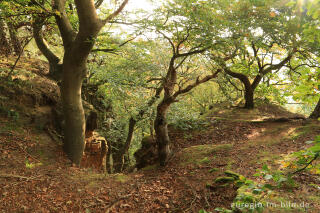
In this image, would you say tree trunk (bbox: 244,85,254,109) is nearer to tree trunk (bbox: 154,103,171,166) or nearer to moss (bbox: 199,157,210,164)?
moss (bbox: 199,157,210,164)

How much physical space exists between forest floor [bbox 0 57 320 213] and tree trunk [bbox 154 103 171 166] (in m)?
0.40

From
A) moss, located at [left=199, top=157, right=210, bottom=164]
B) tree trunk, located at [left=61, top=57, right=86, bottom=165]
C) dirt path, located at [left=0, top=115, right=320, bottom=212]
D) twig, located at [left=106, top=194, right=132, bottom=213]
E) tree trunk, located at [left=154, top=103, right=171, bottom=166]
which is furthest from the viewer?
tree trunk, located at [left=154, top=103, right=171, bottom=166]

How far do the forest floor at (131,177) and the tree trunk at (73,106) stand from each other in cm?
49

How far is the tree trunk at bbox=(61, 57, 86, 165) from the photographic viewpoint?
22.6 ft

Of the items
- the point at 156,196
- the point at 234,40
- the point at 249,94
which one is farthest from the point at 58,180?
the point at 249,94

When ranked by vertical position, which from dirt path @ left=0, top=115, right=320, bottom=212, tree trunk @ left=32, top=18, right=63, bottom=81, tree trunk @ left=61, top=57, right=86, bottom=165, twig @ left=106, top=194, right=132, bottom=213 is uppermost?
tree trunk @ left=32, top=18, right=63, bottom=81

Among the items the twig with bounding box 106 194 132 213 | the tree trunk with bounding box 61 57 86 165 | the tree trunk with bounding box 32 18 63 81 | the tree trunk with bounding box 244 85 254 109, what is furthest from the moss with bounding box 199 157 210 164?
the tree trunk with bounding box 244 85 254 109

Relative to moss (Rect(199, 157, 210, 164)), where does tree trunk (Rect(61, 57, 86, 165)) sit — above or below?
above

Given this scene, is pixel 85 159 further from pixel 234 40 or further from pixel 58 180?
pixel 234 40

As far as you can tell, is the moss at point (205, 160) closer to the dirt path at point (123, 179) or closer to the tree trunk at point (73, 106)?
the dirt path at point (123, 179)

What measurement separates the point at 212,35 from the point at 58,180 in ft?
20.8

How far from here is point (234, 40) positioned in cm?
657

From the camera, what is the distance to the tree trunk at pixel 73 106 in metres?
6.88

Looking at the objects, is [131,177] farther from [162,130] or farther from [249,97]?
[249,97]
